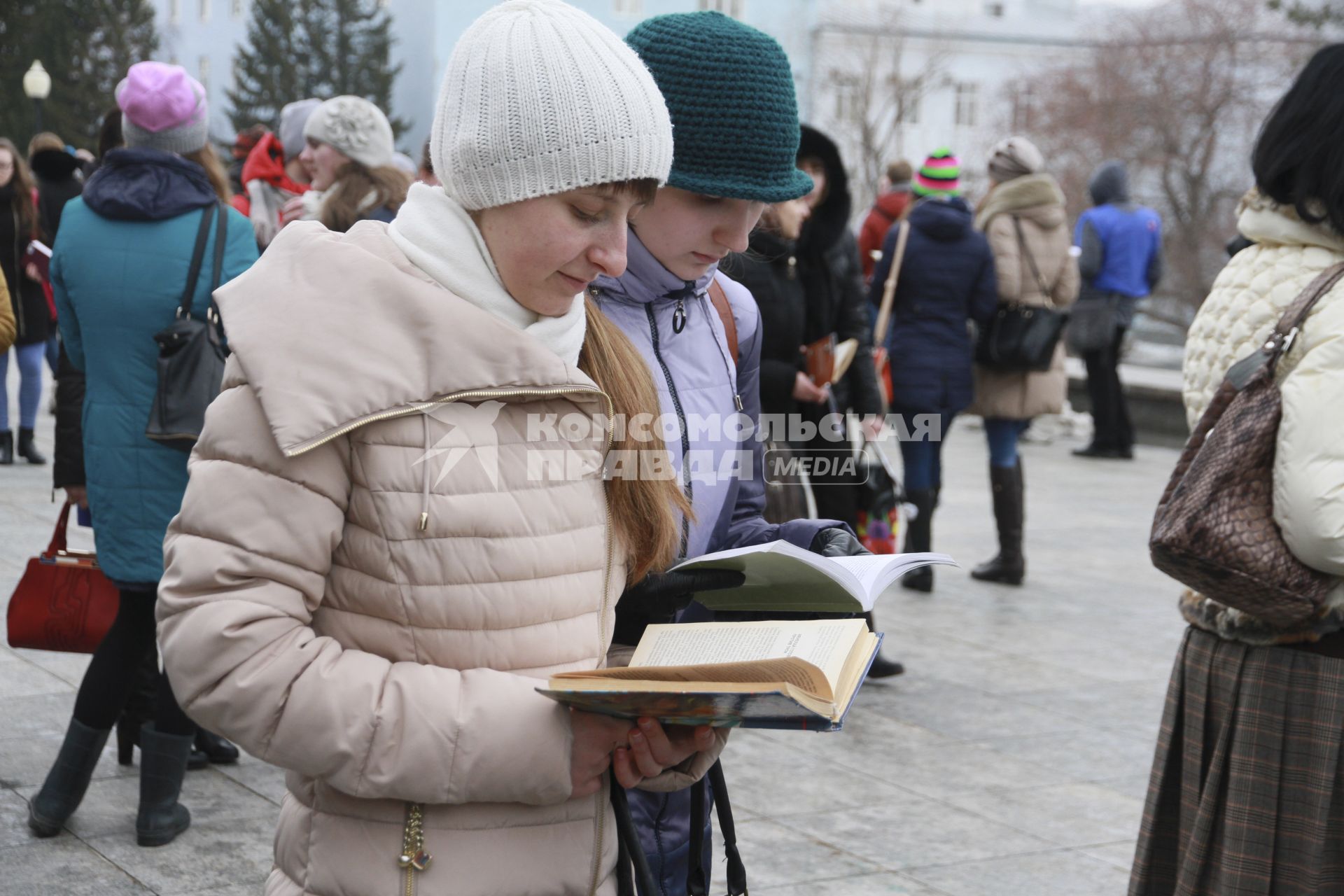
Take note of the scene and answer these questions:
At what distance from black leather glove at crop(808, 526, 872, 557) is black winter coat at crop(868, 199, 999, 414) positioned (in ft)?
17.3

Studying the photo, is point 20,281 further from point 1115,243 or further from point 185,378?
point 1115,243

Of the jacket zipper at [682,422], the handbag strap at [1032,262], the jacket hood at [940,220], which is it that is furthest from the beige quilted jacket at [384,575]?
the handbag strap at [1032,262]

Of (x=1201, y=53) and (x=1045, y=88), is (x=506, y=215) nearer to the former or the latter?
(x=1201, y=53)

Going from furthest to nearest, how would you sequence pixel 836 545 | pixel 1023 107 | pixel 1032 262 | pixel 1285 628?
1. pixel 1023 107
2. pixel 1032 262
3. pixel 1285 628
4. pixel 836 545

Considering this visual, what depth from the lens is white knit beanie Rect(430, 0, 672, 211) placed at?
186 centimetres

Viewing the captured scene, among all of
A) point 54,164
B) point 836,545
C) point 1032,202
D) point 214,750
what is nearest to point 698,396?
point 836,545

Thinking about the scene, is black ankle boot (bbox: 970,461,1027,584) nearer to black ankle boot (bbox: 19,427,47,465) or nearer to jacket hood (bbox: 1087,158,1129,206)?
jacket hood (bbox: 1087,158,1129,206)

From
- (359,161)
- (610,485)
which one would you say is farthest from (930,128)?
(610,485)

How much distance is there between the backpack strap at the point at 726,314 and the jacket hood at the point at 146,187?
2.27 m

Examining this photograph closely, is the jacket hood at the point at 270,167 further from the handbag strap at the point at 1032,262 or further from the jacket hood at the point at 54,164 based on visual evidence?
the jacket hood at the point at 54,164

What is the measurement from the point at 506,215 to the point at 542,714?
0.63 meters

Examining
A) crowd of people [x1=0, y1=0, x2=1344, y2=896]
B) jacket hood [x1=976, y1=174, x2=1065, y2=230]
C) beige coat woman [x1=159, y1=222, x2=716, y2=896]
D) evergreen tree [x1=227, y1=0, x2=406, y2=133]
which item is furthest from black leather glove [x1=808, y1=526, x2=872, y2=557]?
evergreen tree [x1=227, y1=0, x2=406, y2=133]

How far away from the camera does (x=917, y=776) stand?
5059 mm

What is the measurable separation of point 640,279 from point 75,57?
125 ft
